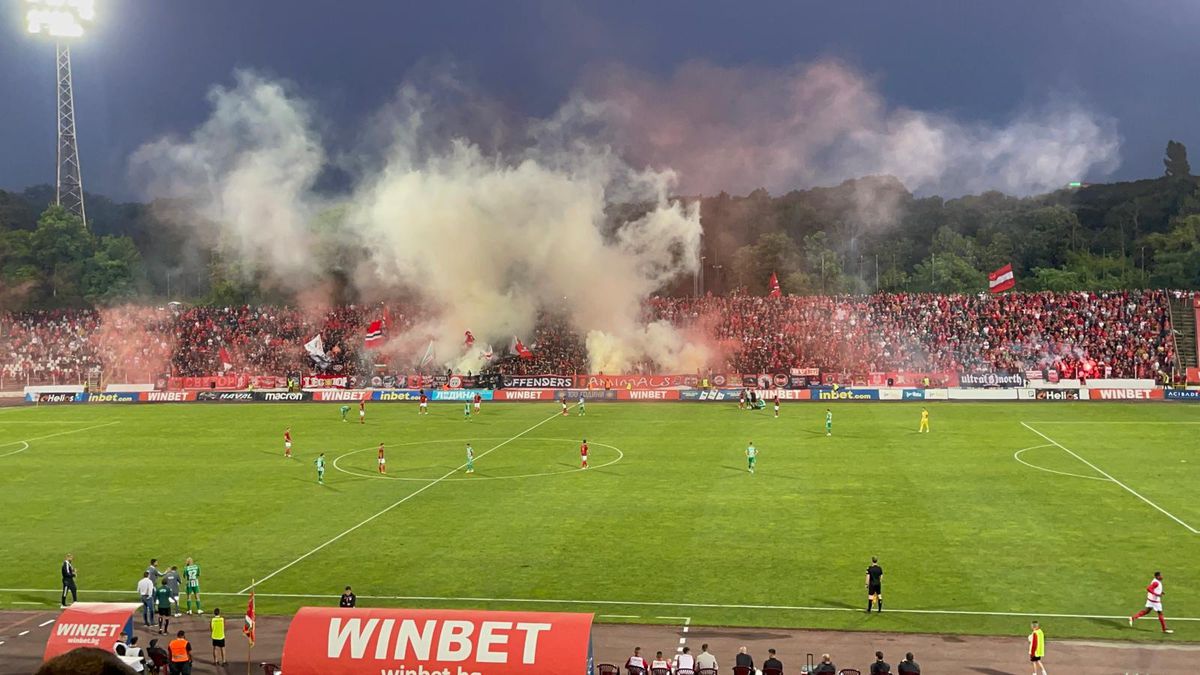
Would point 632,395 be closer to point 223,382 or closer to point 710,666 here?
point 223,382

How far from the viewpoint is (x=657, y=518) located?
36.7 m

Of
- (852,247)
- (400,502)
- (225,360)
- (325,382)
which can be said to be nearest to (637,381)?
(325,382)

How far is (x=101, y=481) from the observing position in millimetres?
46562

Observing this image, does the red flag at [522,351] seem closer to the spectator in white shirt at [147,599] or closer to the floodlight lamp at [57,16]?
the floodlight lamp at [57,16]

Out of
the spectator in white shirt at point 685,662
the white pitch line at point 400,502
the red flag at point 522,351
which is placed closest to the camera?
the spectator in white shirt at point 685,662

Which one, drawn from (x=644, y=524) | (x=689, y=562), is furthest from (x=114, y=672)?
(x=644, y=524)

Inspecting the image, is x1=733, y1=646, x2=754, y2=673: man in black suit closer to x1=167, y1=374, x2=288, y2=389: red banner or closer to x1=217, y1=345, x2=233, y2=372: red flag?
x1=167, y1=374, x2=288, y2=389: red banner

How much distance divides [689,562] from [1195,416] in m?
44.4

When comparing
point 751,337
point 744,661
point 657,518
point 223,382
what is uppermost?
point 751,337

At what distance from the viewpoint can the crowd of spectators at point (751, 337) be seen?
78562 millimetres

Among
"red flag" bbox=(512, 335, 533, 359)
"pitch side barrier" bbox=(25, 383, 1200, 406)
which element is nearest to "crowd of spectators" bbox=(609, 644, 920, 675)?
"pitch side barrier" bbox=(25, 383, 1200, 406)

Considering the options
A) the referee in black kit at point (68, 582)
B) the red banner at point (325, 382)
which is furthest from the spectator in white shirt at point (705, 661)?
the red banner at point (325, 382)

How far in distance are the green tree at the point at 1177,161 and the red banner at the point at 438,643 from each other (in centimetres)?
15716

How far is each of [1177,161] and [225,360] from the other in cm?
13120
